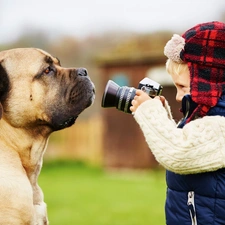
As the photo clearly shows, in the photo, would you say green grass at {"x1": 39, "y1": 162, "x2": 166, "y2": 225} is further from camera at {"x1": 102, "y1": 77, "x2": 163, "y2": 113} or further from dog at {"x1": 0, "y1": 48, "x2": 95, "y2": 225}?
camera at {"x1": 102, "y1": 77, "x2": 163, "y2": 113}

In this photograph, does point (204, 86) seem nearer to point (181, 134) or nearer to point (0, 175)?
point (181, 134)

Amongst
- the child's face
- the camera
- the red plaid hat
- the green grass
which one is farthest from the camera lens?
the green grass

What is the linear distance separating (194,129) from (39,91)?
114 centimetres

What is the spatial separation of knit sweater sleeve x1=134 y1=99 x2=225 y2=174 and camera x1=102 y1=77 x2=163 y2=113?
319 mm

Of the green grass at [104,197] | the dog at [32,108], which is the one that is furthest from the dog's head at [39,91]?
the green grass at [104,197]

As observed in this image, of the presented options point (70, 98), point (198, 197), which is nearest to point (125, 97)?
point (70, 98)

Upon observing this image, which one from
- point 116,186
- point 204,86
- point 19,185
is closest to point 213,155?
point 204,86

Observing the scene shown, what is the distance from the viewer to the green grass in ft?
27.3

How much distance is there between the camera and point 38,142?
3.72 metres

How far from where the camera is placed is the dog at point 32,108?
11.6 ft

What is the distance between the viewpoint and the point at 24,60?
378 centimetres

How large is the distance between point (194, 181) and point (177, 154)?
0.26m

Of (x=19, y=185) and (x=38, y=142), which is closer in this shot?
(x=19, y=185)

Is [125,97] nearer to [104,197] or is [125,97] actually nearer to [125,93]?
[125,93]
